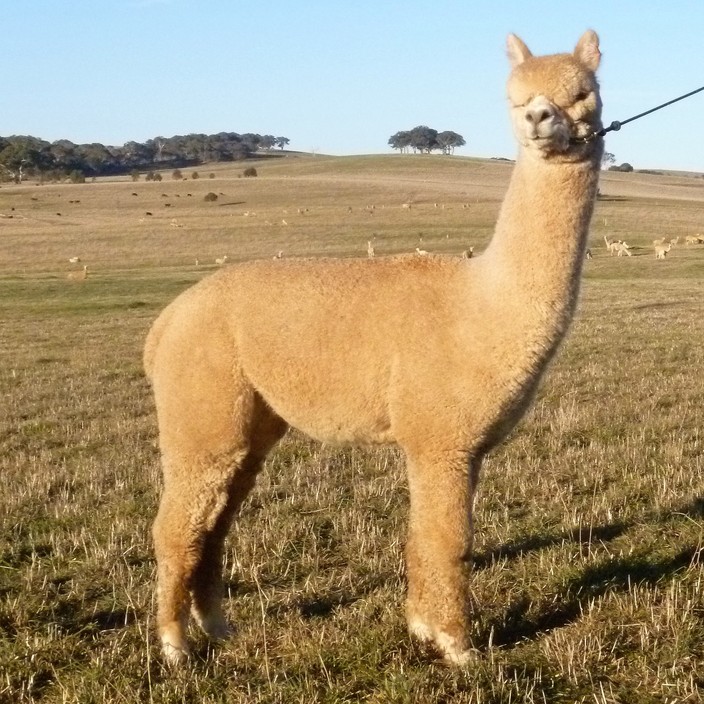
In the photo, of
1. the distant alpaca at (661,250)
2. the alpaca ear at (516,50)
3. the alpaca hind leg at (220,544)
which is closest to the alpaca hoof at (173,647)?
the alpaca hind leg at (220,544)

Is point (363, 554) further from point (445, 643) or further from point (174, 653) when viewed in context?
point (174, 653)

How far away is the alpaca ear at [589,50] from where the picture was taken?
4.89 m

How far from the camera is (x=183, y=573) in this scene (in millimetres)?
5426

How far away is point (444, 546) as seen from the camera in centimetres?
500

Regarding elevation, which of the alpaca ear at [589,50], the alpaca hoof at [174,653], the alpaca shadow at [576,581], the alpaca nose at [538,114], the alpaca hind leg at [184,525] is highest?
the alpaca ear at [589,50]

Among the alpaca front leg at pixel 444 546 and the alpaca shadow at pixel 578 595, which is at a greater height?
the alpaca front leg at pixel 444 546

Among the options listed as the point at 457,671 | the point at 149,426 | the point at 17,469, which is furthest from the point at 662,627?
the point at 149,426

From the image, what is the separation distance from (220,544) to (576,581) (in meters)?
2.28

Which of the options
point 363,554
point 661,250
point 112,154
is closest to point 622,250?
point 661,250

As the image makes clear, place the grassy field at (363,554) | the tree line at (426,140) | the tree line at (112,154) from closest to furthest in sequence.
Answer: the grassy field at (363,554), the tree line at (112,154), the tree line at (426,140)

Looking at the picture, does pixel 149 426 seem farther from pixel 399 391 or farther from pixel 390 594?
pixel 399 391

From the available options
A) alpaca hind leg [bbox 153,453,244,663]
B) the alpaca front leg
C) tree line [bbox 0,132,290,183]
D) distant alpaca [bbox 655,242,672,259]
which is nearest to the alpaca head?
the alpaca front leg

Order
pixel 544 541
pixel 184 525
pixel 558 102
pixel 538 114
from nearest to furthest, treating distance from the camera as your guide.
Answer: pixel 538 114 → pixel 558 102 → pixel 184 525 → pixel 544 541

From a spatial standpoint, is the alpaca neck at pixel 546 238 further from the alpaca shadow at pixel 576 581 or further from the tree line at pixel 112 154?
the tree line at pixel 112 154
